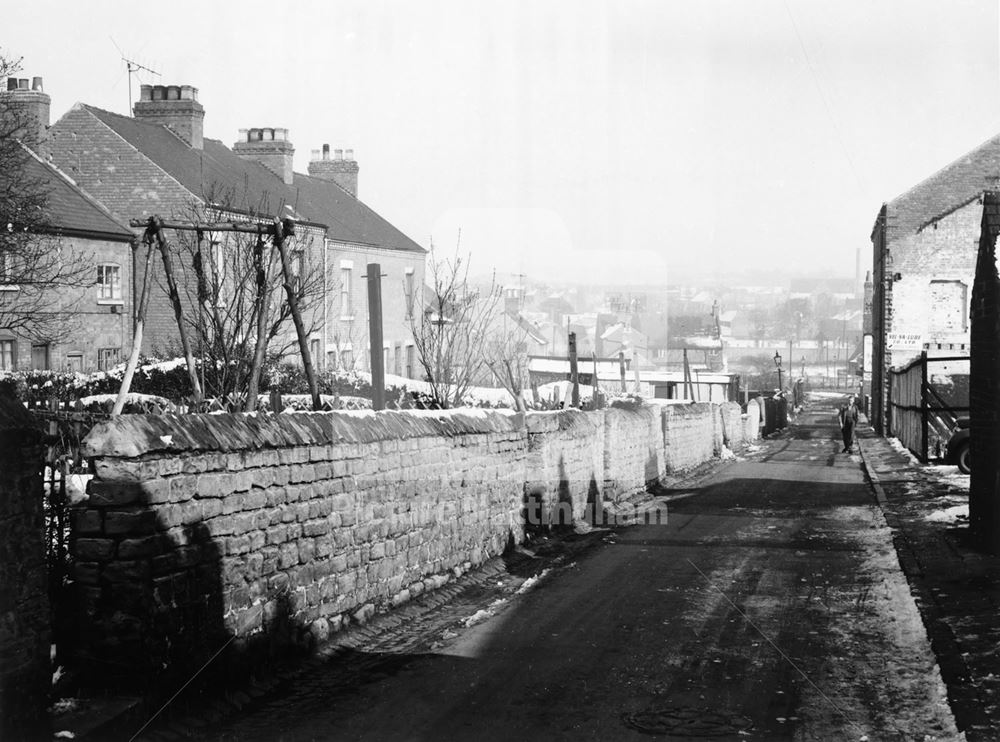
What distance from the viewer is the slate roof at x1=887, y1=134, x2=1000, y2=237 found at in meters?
44.2

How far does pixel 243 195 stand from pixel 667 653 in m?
27.1

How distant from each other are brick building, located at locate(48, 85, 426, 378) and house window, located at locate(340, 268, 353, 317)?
0.14 feet

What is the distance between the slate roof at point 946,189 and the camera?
145 ft

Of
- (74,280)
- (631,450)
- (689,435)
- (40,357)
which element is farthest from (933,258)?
(40,357)

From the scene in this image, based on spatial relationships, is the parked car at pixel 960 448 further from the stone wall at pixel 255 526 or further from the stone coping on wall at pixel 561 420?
the stone wall at pixel 255 526

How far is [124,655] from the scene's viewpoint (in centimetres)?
607

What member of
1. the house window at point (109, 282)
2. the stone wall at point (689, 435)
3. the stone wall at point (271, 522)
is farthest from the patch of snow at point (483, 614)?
the house window at point (109, 282)

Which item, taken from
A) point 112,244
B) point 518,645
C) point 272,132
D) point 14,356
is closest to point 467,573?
point 518,645

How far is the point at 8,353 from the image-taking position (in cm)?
2680

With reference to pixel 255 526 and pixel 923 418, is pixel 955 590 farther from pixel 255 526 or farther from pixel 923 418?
pixel 923 418

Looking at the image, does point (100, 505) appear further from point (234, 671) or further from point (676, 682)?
point (676, 682)

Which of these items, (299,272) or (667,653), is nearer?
(667,653)

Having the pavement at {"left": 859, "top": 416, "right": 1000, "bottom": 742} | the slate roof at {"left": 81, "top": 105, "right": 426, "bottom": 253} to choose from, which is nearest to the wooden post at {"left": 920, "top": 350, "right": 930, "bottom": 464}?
the pavement at {"left": 859, "top": 416, "right": 1000, "bottom": 742}

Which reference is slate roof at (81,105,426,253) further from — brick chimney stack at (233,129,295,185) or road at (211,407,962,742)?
road at (211,407,962,742)
